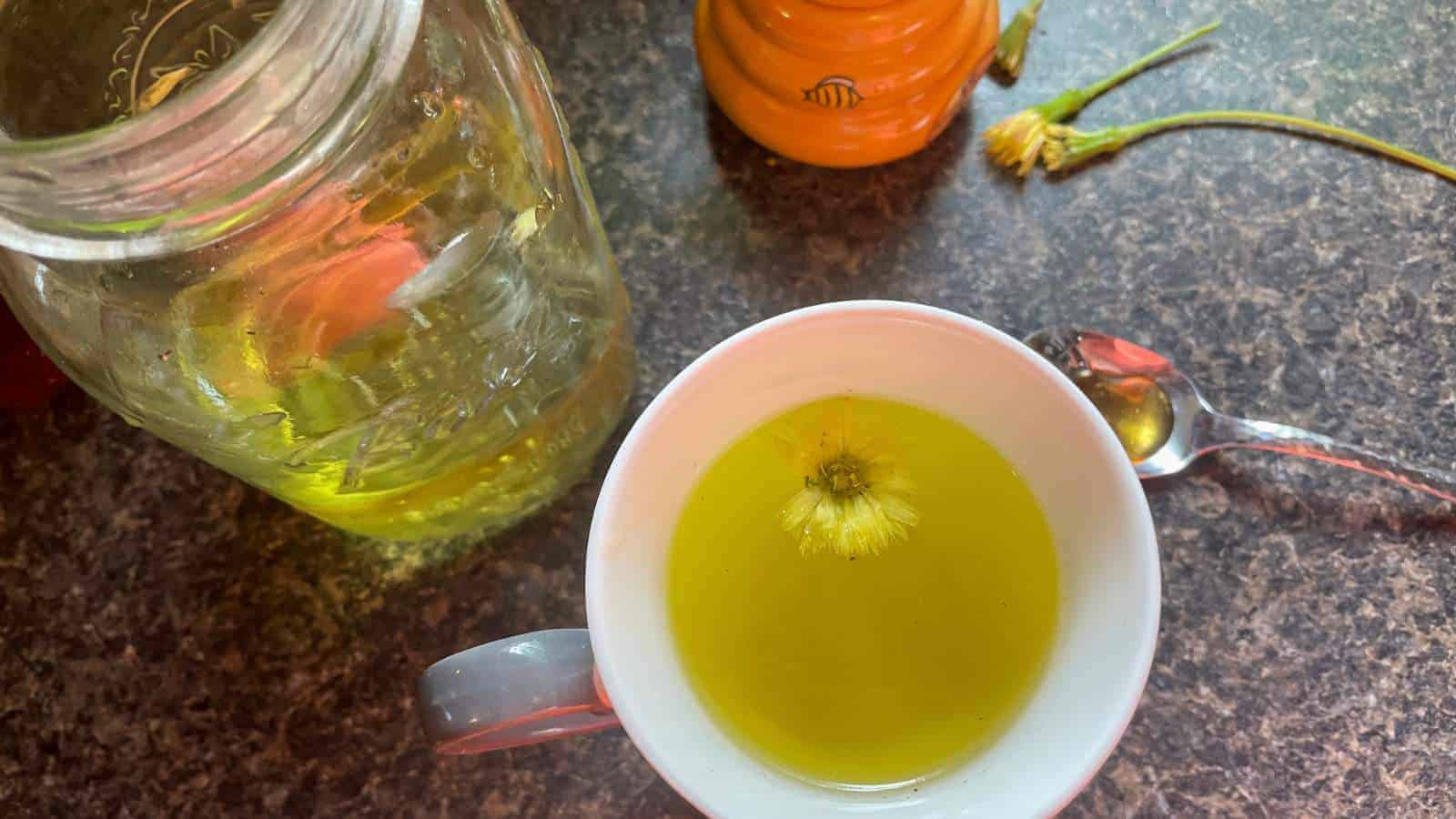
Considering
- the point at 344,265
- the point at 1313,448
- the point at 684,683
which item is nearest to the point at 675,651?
the point at 684,683

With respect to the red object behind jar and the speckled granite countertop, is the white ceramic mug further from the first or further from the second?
the red object behind jar

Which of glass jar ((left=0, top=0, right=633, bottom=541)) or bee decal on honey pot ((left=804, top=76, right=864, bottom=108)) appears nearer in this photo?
glass jar ((left=0, top=0, right=633, bottom=541))

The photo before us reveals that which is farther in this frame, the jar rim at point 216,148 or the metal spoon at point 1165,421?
the metal spoon at point 1165,421

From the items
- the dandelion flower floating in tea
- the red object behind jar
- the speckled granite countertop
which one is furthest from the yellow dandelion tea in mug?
the red object behind jar

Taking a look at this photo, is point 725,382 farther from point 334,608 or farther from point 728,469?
point 334,608

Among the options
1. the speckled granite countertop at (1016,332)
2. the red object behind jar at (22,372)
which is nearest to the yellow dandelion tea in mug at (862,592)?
the speckled granite countertop at (1016,332)

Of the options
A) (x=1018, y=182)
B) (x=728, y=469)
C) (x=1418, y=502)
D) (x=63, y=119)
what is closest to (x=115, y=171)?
(x=63, y=119)

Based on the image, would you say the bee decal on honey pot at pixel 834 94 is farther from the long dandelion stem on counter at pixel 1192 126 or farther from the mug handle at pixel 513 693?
the mug handle at pixel 513 693
